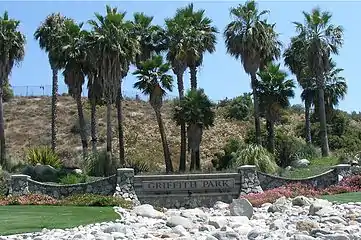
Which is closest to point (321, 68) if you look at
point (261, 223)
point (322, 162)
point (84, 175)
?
point (322, 162)

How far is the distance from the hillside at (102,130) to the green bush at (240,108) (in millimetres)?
1131

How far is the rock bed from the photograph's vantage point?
1266 centimetres

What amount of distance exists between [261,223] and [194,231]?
7.02ft

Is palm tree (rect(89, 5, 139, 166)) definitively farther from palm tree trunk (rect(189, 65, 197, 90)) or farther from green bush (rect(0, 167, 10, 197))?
green bush (rect(0, 167, 10, 197))

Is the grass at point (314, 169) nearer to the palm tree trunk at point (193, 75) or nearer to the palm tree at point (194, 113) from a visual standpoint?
the palm tree at point (194, 113)

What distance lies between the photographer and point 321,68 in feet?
122

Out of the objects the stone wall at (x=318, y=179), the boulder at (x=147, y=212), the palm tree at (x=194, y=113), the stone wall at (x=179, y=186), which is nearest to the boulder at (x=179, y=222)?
the boulder at (x=147, y=212)

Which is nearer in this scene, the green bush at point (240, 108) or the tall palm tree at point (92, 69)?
the tall palm tree at point (92, 69)

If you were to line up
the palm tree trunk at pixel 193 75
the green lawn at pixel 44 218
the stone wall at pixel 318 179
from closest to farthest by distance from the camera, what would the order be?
the green lawn at pixel 44 218, the stone wall at pixel 318 179, the palm tree trunk at pixel 193 75

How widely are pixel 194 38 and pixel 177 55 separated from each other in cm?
152

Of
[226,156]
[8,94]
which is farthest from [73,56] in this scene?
[8,94]

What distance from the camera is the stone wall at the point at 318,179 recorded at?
A: 84.4 ft

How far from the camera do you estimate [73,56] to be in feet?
113

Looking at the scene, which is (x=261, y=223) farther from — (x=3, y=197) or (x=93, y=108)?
(x=93, y=108)
